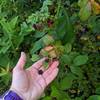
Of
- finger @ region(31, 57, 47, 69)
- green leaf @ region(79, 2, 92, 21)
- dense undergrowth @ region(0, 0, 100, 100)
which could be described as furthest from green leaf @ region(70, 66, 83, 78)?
green leaf @ region(79, 2, 92, 21)

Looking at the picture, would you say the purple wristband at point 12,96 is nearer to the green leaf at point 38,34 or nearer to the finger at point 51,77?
the finger at point 51,77

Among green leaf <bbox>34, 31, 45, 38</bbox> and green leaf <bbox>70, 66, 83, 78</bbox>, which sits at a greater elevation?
green leaf <bbox>34, 31, 45, 38</bbox>

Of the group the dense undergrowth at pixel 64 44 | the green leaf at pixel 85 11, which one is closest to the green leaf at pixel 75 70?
the dense undergrowth at pixel 64 44

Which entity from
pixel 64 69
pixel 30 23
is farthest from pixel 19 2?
pixel 64 69

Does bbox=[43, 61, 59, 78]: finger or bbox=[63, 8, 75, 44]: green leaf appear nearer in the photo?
bbox=[43, 61, 59, 78]: finger

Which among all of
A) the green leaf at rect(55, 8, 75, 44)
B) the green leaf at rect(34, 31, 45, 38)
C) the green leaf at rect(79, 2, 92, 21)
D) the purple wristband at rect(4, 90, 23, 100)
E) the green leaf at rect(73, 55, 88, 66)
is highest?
the green leaf at rect(79, 2, 92, 21)

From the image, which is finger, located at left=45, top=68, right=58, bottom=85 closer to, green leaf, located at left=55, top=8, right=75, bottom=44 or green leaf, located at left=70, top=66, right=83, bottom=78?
green leaf, located at left=70, top=66, right=83, bottom=78
